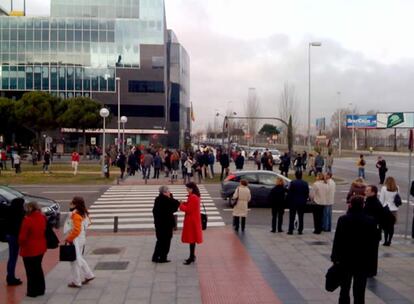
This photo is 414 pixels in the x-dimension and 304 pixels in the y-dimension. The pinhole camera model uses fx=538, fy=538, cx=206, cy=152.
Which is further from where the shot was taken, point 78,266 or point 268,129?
point 268,129

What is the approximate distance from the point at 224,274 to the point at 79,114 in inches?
2140

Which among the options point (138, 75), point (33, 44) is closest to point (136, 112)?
point (138, 75)

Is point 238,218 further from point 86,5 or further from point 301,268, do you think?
point 86,5

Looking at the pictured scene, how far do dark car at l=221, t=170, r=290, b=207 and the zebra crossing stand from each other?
961mm

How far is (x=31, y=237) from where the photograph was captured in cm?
838

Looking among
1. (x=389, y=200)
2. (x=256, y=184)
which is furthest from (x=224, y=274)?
(x=256, y=184)

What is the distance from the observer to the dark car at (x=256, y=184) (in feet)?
68.4

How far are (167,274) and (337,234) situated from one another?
13.0 feet

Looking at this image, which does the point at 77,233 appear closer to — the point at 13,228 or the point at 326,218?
the point at 13,228

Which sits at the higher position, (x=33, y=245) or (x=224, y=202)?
(x=33, y=245)

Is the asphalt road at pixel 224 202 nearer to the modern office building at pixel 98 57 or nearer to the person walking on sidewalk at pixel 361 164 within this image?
the person walking on sidewalk at pixel 361 164

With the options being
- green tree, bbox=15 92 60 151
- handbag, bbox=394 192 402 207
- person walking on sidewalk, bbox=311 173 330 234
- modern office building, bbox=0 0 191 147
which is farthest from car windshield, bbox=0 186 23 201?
modern office building, bbox=0 0 191 147

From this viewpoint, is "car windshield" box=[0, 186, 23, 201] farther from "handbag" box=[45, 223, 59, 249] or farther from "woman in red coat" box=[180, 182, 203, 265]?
"handbag" box=[45, 223, 59, 249]

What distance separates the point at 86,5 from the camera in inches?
3312
